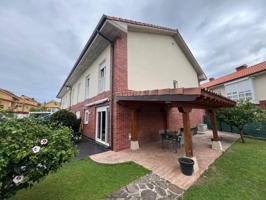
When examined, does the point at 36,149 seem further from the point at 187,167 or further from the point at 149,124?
the point at 149,124

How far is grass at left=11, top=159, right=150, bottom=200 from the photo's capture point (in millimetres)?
3304

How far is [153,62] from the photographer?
925cm

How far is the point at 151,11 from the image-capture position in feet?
29.5

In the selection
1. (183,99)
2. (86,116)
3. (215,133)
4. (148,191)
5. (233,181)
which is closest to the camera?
(148,191)

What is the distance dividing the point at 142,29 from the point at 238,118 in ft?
30.1

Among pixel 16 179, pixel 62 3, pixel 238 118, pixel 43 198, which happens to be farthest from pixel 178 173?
pixel 62 3

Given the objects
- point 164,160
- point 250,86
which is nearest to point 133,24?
point 164,160

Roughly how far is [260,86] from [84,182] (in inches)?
770

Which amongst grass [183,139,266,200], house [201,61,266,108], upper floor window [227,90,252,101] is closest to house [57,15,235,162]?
grass [183,139,266,200]

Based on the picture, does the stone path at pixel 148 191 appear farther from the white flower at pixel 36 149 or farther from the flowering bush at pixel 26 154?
the white flower at pixel 36 149

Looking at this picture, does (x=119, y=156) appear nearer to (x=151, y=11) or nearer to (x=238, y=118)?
(x=238, y=118)

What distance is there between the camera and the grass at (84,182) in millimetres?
3304

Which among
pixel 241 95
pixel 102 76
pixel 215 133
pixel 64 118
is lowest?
pixel 215 133

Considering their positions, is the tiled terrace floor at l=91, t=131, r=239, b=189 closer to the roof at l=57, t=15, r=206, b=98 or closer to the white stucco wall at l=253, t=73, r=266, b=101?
the roof at l=57, t=15, r=206, b=98
